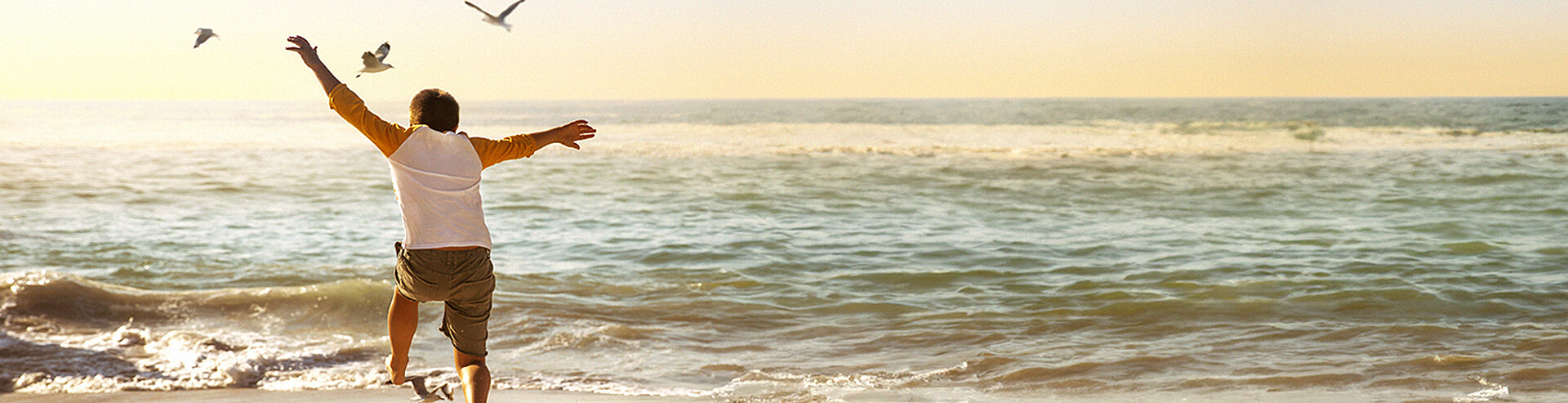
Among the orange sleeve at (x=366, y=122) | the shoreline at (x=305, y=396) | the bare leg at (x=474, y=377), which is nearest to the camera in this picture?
the orange sleeve at (x=366, y=122)

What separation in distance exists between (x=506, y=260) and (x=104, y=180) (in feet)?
40.1

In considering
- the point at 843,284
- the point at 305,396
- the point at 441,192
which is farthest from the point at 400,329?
the point at 843,284

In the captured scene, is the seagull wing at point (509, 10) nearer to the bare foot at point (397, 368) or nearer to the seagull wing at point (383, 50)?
the seagull wing at point (383, 50)

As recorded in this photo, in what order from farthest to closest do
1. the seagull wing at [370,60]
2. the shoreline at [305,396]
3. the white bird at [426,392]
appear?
the shoreline at [305,396] → the white bird at [426,392] → the seagull wing at [370,60]

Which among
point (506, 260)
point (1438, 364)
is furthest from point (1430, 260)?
point (506, 260)

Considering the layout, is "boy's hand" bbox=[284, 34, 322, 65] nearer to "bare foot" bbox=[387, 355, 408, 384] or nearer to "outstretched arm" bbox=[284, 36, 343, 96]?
"outstretched arm" bbox=[284, 36, 343, 96]

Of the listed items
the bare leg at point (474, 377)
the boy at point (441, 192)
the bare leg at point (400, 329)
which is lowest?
the bare leg at point (474, 377)

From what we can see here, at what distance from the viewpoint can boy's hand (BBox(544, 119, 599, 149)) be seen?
3.54 m

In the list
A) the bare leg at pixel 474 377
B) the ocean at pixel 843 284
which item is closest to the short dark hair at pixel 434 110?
the bare leg at pixel 474 377

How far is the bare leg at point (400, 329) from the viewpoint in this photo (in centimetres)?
381

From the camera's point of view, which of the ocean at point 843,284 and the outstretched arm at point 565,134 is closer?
the outstretched arm at point 565,134

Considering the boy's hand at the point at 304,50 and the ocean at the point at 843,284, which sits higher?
the boy's hand at the point at 304,50

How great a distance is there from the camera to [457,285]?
3.62 m

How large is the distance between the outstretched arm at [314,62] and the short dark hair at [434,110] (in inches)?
9.4
